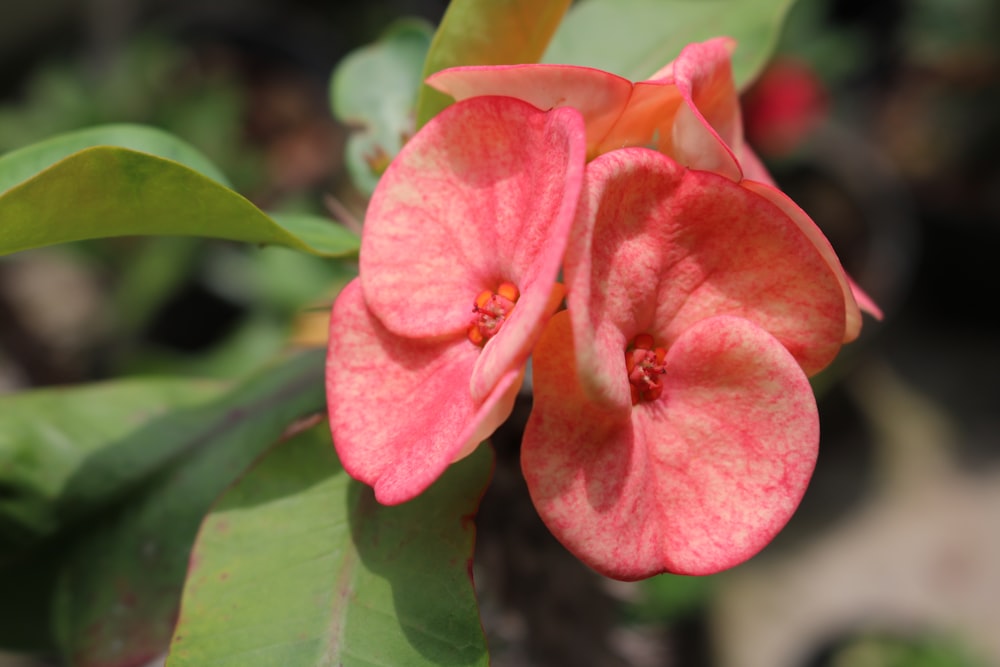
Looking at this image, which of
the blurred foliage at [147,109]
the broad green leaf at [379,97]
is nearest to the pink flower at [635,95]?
the broad green leaf at [379,97]

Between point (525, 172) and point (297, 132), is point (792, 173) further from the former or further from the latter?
point (525, 172)

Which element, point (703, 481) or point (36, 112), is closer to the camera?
point (703, 481)

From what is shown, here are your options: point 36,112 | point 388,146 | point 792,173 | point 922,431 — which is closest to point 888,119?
point 792,173

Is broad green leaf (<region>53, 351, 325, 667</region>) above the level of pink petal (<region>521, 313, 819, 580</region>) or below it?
below

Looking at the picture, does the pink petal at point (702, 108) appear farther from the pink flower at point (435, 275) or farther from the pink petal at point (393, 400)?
the pink petal at point (393, 400)

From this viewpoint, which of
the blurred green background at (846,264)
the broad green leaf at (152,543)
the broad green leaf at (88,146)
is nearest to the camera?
the broad green leaf at (88,146)

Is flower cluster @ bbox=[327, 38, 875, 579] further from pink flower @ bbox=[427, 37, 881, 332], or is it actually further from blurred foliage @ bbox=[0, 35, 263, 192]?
blurred foliage @ bbox=[0, 35, 263, 192]

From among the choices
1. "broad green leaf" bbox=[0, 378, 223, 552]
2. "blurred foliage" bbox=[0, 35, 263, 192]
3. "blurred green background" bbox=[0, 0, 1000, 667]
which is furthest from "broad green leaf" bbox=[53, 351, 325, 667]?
"blurred foliage" bbox=[0, 35, 263, 192]
